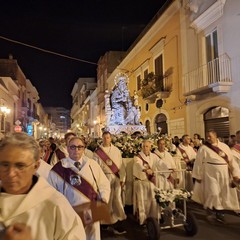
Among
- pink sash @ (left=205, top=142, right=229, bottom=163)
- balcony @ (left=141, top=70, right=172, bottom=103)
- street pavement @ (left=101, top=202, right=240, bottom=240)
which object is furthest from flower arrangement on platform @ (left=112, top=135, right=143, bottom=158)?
balcony @ (left=141, top=70, right=172, bottom=103)

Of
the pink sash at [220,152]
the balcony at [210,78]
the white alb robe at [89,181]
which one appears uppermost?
the balcony at [210,78]

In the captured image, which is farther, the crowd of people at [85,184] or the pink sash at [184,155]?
the pink sash at [184,155]

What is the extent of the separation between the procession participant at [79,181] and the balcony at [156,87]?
45.5 ft

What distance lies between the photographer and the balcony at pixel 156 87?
691 inches

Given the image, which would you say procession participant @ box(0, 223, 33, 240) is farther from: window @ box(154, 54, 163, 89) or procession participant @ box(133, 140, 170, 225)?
window @ box(154, 54, 163, 89)

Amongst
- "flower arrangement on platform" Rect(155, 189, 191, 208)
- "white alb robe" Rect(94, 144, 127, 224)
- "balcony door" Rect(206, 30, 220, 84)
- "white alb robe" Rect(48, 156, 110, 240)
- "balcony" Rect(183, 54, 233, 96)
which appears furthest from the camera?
"balcony door" Rect(206, 30, 220, 84)

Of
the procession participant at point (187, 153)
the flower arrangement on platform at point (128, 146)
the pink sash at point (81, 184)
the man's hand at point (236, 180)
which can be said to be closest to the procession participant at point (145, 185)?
the flower arrangement on platform at point (128, 146)

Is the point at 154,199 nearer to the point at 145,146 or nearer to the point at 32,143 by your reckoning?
the point at 145,146

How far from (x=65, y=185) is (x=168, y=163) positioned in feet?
11.6

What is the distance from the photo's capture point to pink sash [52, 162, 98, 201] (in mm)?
3721

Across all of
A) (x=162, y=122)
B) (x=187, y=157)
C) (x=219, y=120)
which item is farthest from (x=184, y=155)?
(x=162, y=122)

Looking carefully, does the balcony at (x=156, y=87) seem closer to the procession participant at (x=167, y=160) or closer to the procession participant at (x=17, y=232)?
the procession participant at (x=167, y=160)

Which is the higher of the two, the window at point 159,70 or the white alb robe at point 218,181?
the window at point 159,70

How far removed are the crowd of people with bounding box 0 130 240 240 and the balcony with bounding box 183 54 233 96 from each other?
3.20 metres
